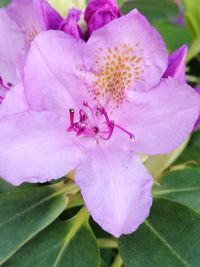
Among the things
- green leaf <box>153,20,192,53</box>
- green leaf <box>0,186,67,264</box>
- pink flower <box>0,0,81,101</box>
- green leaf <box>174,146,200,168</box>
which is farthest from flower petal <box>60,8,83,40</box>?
green leaf <box>153,20,192,53</box>

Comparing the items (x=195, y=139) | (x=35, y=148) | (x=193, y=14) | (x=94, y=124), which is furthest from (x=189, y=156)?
(x=35, y=148)

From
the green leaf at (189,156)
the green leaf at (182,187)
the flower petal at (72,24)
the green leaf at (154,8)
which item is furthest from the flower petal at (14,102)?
the green leaf at (154,8)

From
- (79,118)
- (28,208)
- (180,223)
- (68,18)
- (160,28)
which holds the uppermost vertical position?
(68,18)

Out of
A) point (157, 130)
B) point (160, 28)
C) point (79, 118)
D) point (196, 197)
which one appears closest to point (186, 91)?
point (157, 130)

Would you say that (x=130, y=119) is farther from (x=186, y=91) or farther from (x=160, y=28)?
(x=160, y=28)

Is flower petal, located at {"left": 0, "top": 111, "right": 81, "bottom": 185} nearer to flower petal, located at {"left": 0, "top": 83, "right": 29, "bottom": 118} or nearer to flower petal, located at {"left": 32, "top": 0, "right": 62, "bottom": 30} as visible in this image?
flower petal, located at {"left": 0, "top": 83, "right": 29, "bottom": 118}

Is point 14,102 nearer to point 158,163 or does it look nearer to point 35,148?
point 35,148

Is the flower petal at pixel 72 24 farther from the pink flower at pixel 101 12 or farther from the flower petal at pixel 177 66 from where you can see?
the flower petal at pixel 177 66
